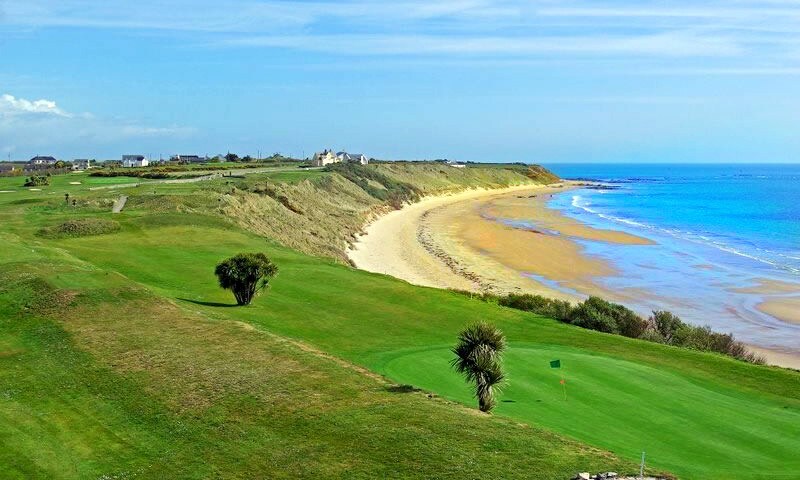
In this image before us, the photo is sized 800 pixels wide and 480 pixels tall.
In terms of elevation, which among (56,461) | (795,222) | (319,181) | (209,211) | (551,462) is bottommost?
(56,461)

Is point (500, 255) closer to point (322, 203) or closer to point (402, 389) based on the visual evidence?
point (322, 203)

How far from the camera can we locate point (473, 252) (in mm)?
68125

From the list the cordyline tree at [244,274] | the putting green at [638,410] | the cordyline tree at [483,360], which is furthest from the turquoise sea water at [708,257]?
the cordyline tree at [244,274]

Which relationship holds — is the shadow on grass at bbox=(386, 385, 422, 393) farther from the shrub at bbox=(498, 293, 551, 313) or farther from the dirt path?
the dirt path

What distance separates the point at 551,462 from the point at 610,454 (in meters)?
1.43

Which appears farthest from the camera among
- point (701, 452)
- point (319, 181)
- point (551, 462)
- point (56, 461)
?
point (319, 181)

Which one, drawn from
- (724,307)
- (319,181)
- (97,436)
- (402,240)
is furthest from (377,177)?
(97,436)

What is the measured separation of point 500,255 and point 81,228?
3510 centimetres

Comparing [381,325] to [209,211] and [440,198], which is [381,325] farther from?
[440,198]

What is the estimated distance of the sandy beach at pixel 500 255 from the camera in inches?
1984

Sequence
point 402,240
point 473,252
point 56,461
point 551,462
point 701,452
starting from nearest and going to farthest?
point 551,462, point 56,461, point 701,452, point 473,252, point 402,240

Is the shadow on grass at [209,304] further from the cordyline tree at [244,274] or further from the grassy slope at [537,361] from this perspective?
the cordyline tree at [244,274]

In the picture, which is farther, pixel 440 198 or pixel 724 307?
pixel 440 198

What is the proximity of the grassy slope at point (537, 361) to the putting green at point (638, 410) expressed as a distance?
48 mm
